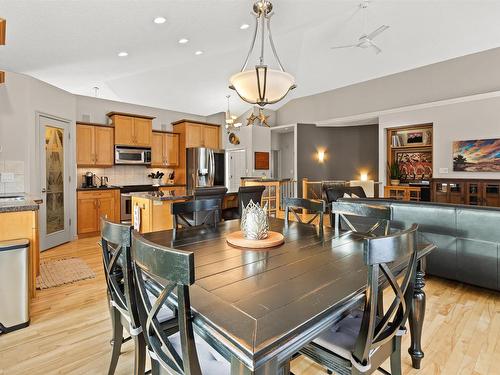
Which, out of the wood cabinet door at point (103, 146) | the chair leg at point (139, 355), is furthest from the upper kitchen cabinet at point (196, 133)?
the chair leg at point (139, 355)

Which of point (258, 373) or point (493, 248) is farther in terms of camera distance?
point (493, 248)

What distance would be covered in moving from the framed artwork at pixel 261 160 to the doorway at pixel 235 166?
1.23 feet

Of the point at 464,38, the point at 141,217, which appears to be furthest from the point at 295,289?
the point at 464,38

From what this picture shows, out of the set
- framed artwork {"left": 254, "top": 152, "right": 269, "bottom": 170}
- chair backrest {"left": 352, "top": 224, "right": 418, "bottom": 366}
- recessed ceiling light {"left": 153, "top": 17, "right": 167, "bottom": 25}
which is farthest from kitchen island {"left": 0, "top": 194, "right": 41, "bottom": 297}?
framed artwork {"left": 254, "top": 152, "right": 269, "bottom": 170}

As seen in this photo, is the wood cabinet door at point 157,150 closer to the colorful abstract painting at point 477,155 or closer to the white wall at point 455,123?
the white wall at point 455,123

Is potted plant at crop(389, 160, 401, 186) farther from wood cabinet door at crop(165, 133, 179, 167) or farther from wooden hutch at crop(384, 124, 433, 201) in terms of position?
wood cabinet door at crop(165, 133, 179, 167)

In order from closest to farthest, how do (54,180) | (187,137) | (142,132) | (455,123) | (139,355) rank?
(139,355)
(54,180)
(455,123)
(142,132)
(187,137)

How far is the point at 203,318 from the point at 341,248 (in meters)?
1.05

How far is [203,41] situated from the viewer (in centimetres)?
426

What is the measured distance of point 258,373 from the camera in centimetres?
81

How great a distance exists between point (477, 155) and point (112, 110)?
774 cm

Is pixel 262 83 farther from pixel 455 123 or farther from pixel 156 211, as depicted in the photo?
pixel 455 123

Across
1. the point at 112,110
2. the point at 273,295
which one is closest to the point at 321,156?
the point at 112,110

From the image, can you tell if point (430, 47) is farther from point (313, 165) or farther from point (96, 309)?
point (96, 309)
